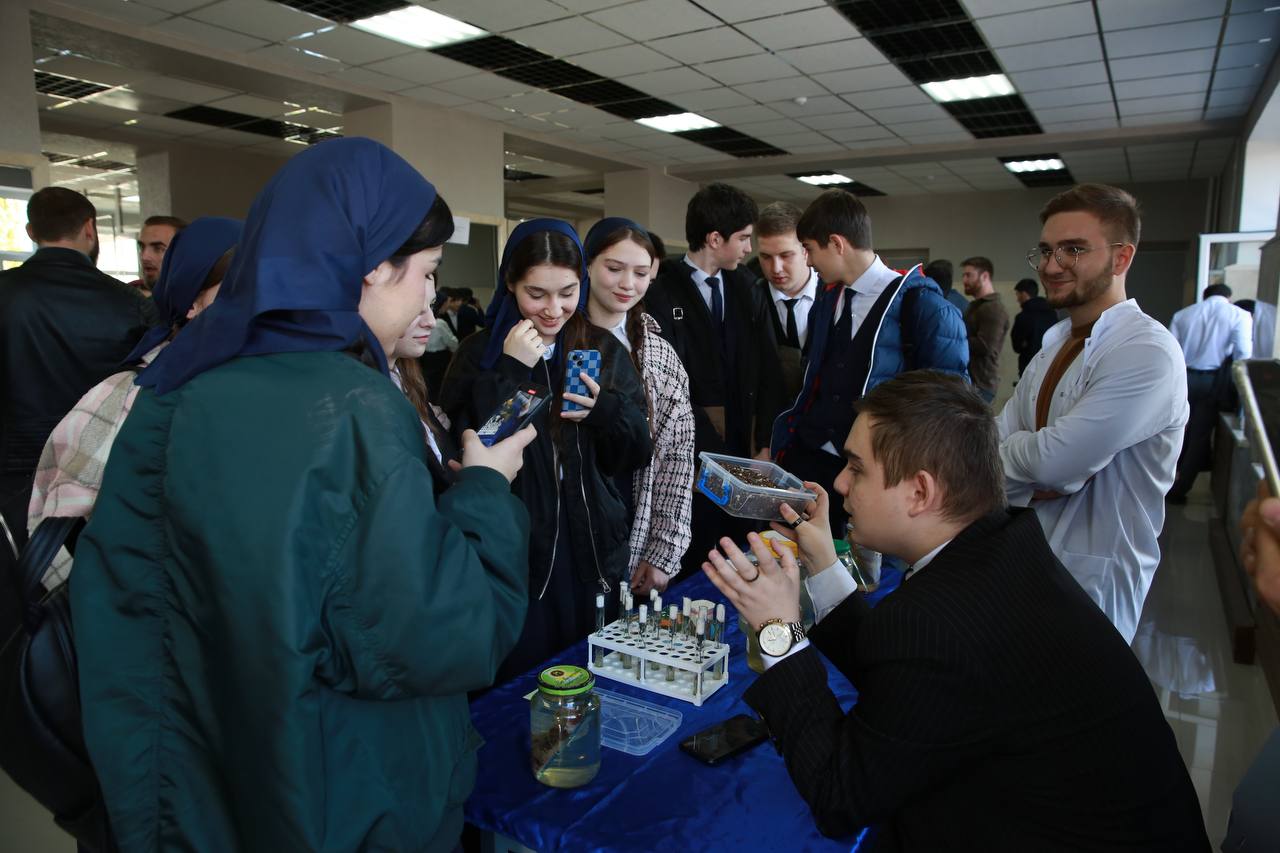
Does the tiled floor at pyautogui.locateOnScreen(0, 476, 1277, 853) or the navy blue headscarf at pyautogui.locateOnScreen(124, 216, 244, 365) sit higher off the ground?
the navy blue headscarf at pyautogui.locateOnScreen(124, 216, 244, 365)

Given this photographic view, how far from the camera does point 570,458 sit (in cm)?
195

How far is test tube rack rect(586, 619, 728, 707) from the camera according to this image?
145cm

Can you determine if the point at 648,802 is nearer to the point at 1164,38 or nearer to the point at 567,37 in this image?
the point at 567,37

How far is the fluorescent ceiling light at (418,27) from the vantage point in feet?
18.0

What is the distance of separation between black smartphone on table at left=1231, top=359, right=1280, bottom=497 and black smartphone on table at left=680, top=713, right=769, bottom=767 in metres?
0.77

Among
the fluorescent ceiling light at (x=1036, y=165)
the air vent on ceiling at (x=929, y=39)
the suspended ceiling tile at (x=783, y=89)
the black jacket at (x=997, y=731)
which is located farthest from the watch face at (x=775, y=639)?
the fluorescent ceiling light at (x=1036, y=165)

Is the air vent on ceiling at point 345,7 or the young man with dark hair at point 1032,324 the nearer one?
the air vent on ceiling at point 345,7

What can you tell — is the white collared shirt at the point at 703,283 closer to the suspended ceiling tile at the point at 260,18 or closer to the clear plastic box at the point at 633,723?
the clear plastic box at the point at 633,723

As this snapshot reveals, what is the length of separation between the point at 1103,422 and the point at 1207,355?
5.23 meters

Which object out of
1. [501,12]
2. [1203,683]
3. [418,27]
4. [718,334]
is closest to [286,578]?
[718,334]

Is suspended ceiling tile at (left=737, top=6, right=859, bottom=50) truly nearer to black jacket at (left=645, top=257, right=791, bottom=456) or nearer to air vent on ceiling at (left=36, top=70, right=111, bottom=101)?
black jacket at (left=645, top=257, right=791, bottom=456)

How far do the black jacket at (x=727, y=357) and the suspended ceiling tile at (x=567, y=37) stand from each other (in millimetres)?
3159

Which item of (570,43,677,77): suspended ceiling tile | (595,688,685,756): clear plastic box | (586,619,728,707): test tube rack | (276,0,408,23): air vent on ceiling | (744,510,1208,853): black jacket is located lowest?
(595,688,685,756): clear plastic box

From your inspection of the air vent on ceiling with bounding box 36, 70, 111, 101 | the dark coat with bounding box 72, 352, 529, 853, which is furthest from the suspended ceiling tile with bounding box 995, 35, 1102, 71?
the air vent on ceiling with bounding box 36, 70, 111, 101
